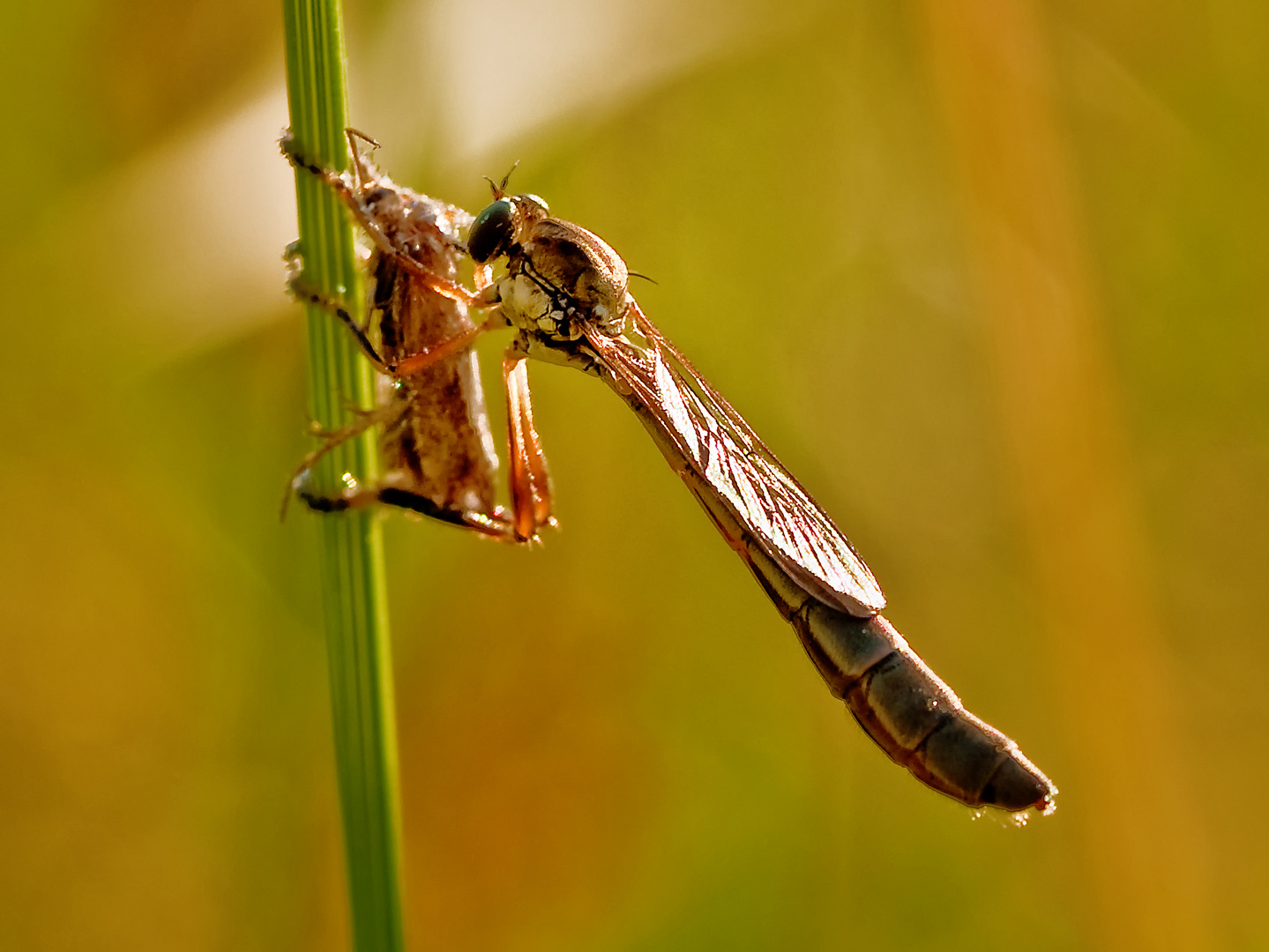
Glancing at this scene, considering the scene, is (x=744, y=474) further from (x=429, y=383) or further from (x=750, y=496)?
(x=429, y=383)

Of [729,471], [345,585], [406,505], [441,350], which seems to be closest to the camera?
[345,585]

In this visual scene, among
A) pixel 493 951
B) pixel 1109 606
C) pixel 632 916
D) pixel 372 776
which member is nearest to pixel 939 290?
pixel 1109 606

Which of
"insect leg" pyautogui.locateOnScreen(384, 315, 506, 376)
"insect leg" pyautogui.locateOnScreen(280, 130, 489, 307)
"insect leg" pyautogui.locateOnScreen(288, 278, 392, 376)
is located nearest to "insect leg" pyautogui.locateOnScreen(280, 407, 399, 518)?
"insect leg" pyautogui.locateOnScreen(288, 278, 392, 376)

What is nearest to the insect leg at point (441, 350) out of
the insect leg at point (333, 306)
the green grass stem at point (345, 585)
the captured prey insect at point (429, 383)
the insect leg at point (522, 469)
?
the captured prey insect at point (429, 383)

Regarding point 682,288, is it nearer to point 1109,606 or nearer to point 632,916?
point 1109,606

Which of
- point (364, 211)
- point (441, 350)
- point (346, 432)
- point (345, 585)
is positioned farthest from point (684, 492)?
point (345, 585)

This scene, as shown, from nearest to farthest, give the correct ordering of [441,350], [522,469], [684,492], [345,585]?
1. [345,585]
2. [441,350]
3. [522,469]
4. [684,492]
